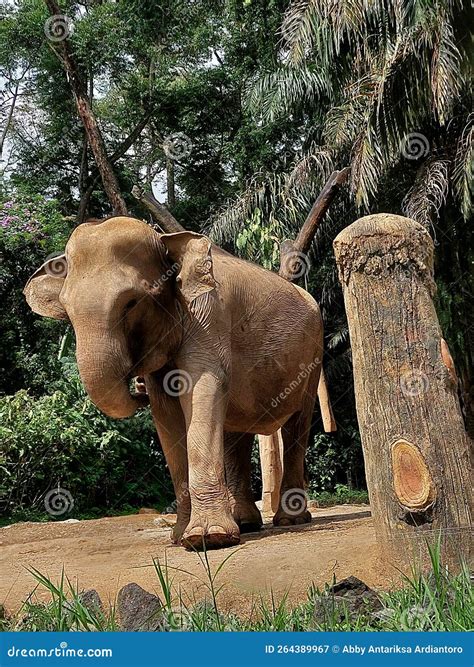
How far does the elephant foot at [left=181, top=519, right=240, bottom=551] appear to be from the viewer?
5.59 m

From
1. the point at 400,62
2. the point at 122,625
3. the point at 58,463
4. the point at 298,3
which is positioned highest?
the point at 298,3

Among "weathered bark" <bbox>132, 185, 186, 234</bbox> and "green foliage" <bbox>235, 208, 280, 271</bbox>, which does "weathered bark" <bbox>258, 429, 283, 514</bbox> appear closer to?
"weathered bark" <bbox>132, 185, 186, 234</bbox>

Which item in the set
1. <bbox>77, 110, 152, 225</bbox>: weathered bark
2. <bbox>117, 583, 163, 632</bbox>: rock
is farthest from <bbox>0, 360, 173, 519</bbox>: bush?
<bbox>117, 583, 163, 632</bbox>: rock

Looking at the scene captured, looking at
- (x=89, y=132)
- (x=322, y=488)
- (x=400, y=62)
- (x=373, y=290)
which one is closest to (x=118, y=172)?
(x=89, y=132)

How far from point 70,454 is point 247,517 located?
6.40 metres

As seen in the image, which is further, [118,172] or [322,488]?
[118,172]

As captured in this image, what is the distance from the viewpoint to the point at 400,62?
12.6 m

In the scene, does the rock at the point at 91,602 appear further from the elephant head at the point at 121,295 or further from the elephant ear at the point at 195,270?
the elephant ear at the point at 195,270

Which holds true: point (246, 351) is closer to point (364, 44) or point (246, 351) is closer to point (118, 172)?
point (364, 44)

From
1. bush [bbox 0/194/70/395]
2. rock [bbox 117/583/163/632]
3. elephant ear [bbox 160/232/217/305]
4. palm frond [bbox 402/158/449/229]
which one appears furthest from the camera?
bush [bbox 0/194/70/395]

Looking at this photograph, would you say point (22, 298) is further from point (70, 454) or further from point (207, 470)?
point (207, 470)

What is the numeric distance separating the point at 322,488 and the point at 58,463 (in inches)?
290

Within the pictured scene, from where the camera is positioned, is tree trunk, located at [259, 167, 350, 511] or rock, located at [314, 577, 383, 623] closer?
rock, located at [314, 577, 383, 623]

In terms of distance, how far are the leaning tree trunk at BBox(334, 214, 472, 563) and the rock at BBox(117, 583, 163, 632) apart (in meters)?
1.46
